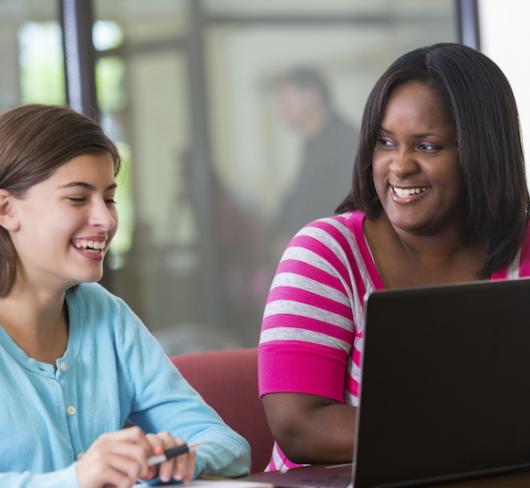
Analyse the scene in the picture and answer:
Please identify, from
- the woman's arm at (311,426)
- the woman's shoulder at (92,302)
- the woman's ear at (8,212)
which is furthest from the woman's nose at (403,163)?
the woman's ear at (8,212)

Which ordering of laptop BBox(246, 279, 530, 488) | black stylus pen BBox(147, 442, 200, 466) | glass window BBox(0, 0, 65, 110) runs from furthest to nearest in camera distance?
1. glass window BBox(0, 0, 65, 110)
2. black stylus pen BBox(147, 442, 200, 466)
3. laptop BBox(246, 279, 530, 488)

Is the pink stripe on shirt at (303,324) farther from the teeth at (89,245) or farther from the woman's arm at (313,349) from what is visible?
the teeth at (89,245)

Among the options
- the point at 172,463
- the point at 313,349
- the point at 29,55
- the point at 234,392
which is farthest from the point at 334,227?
the point at 29,55

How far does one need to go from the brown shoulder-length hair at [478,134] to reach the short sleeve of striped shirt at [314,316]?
17 centimetres

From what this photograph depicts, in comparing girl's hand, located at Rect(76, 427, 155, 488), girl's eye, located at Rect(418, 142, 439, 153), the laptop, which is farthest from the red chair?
the laptop

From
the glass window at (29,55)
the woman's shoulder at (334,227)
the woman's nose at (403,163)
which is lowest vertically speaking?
the woman's shoulder at (334,227)

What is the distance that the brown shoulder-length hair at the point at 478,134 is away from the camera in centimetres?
183

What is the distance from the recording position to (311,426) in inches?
64.1

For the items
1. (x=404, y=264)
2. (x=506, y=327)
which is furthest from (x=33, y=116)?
(x=506, y=327)

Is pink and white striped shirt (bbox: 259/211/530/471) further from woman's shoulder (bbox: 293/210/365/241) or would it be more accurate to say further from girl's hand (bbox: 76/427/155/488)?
girl's hand (bbox: 76/427/155/488)

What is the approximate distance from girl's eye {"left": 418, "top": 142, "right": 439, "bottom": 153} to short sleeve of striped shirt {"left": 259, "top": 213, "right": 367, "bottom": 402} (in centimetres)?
20

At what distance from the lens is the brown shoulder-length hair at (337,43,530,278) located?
6.00ft

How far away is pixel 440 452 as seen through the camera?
1.22m

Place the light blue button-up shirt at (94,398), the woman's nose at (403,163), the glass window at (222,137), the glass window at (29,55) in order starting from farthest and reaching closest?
the glass window at (222,137) → the glass window at (29,55) → the woman's nose at (403,163) → the light blue button-up shirt at (94,398)
